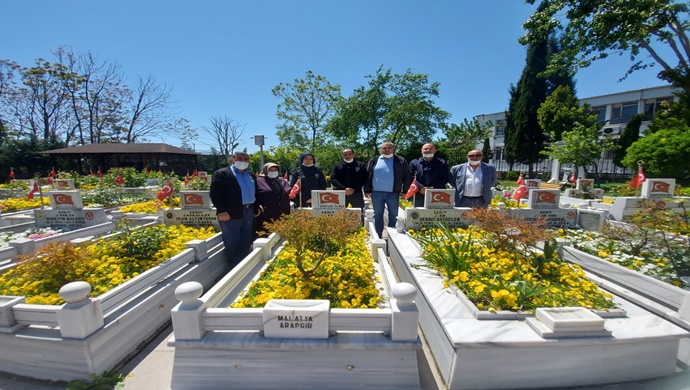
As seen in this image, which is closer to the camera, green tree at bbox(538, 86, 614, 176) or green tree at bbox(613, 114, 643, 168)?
green tree at bbox(538, 86, 614, 176)

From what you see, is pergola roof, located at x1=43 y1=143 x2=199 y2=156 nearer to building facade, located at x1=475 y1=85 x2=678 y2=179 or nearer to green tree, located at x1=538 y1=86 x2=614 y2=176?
building facade, located at x1=475 y1=85 x2=678 y2=179

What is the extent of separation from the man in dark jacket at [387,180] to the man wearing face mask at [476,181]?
1.17 metres

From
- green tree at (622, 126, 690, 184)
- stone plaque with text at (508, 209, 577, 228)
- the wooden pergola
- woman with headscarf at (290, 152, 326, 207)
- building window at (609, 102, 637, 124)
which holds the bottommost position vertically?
stone plaque with text at (508, 209, 577, 228)

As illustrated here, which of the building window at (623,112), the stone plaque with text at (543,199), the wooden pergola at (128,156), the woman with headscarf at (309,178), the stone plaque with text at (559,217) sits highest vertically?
the building window at (623,112)

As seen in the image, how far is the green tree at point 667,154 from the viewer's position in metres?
11.8

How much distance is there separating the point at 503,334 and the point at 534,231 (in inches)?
57.8

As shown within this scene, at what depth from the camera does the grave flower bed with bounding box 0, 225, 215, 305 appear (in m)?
3.01

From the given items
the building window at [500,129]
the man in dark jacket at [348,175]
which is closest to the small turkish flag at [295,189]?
the man in dark jacket at [348,175]

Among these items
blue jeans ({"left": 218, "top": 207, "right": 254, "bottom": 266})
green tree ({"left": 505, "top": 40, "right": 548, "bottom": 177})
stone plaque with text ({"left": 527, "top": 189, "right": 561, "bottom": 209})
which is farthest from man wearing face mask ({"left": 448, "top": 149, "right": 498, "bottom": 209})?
green tree ({"left": 505, "top": 40, "right": 548, "bottom": 177})

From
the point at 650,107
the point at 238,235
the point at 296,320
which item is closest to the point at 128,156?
the point at 238,235

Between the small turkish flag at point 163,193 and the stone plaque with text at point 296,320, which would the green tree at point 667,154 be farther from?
the small turkish flag at point 163,193

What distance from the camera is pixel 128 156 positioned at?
84.9ft

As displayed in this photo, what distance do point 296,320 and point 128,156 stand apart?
3137 centimetres

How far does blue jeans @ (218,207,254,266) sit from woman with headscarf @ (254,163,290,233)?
45cm
